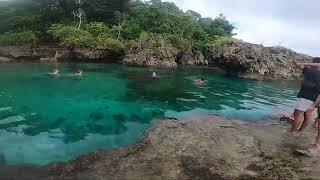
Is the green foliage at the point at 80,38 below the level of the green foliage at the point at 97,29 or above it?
below

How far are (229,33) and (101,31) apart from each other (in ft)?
64.9

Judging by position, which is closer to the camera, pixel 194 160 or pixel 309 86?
pixel 194 160

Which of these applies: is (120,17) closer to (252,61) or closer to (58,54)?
(58,54)

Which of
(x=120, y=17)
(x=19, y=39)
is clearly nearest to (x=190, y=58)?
(x=120, y=17)

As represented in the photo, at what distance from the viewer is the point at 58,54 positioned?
36.4m

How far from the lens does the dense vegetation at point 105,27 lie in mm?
37438

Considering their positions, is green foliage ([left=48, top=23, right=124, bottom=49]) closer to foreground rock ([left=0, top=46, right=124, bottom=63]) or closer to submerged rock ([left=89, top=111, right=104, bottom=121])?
foreground rock ([left=0, top=46, right=124, bottom=63])

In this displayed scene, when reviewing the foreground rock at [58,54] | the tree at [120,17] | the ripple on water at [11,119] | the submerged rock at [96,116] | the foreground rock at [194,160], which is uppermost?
the tree at [120,17]

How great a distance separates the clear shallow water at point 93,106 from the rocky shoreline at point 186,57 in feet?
21.0

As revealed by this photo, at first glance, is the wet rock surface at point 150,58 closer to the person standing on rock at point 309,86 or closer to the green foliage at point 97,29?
the green foliage at point 97,29

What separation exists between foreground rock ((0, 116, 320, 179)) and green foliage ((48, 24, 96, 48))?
91.1ft

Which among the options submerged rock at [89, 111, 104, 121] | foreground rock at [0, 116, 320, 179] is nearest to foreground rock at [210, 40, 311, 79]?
submerged rock at [89, 111, 104, 121]

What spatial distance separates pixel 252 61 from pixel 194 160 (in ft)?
85.1

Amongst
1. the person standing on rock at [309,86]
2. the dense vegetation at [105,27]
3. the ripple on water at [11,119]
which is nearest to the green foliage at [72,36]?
the dense vegetation at [105,27]
